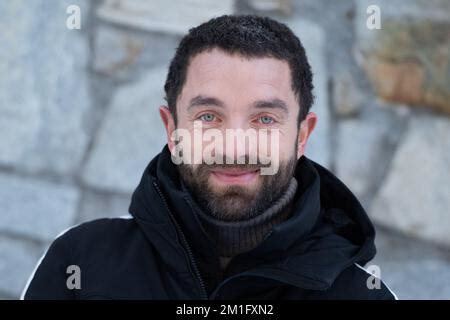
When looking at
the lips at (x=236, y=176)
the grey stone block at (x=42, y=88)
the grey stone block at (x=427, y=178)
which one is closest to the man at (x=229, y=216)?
the lips at (x=236, y=176)

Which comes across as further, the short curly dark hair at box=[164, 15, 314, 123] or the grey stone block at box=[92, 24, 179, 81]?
the grey stone block at box=[92, 24, 179, 81]

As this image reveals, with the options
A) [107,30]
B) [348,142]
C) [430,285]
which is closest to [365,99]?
[348,142]

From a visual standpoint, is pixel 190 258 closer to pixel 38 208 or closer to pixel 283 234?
pixel 283 234

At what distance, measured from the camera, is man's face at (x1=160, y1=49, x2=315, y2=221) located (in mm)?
1378

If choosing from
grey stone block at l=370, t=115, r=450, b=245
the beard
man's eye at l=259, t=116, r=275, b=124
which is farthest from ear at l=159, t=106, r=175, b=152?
grey stone block at l=370, t=115, r=450, b=245

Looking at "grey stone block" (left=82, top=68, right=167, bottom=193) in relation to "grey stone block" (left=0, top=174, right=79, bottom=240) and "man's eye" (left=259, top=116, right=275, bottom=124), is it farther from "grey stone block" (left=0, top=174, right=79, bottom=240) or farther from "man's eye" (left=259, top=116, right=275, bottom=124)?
"man's eye" (left=259, top=116, right=275, bottom=124)

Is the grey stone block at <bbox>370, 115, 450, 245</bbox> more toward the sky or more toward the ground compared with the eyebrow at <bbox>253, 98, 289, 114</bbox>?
more toward the ground

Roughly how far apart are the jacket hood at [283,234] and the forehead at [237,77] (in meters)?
0.20

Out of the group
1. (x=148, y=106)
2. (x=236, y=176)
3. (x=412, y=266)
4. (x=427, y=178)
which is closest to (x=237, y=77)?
(x=236, y=176)

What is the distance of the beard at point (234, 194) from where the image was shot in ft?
4.55

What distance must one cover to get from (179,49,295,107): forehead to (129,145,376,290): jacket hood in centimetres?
20

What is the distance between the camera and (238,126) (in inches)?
54.0

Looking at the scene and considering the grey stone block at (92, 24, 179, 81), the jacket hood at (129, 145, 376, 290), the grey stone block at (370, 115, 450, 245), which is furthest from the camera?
the grey stone block at (92, 24, 179, 81)

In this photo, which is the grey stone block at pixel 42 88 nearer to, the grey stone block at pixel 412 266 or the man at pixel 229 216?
the man at pixel 229 216
